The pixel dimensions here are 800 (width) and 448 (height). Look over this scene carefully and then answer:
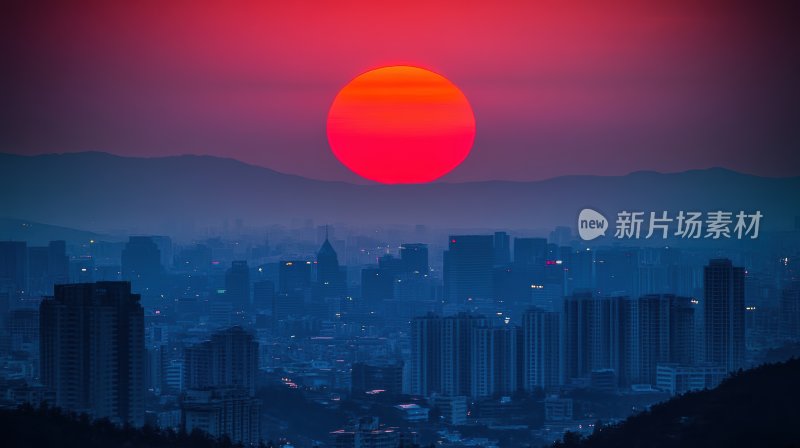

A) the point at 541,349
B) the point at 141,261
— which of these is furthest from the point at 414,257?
the point at 541,349

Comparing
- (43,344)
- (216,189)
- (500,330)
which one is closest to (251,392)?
(43,344)

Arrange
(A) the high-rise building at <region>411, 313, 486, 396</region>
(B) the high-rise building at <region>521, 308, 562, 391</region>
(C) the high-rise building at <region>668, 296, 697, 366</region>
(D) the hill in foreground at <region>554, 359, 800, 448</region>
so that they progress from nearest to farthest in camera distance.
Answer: (D) the hill in foreground at <region>554, 359, 800, 448</region> < (B) the high-rise building at <region>521, 308, 562, 391</region> < (C) the high-rise building at <region>668, 296, 697, 366</region> < (A) the high-rise building at <region>411, 313, 486, 396</region>

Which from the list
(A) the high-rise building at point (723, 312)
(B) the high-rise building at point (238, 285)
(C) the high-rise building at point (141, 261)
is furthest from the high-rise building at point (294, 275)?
(A) the high-rise building at point (723, 312)

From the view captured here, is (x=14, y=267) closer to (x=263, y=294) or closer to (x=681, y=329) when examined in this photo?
(x=263, y=294)

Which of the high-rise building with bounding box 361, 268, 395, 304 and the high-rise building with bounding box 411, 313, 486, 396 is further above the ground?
the high-rise building with bounding box 361, 268, 395, 304

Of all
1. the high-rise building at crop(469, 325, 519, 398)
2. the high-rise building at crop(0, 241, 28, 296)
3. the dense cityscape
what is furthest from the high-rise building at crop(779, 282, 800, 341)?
the high-rise building at crop(0, 241, 28, 296)

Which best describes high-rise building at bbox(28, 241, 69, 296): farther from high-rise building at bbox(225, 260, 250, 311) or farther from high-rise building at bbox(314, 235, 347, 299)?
high-rise building at bbox(314, 235, 347, 299)
